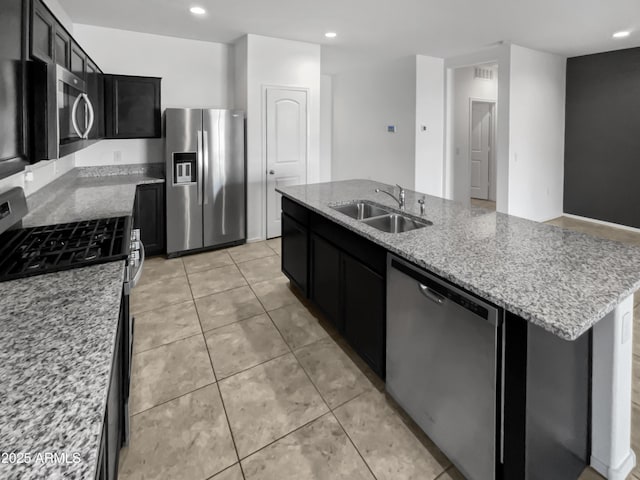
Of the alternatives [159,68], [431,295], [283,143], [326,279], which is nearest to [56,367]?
[431,295]

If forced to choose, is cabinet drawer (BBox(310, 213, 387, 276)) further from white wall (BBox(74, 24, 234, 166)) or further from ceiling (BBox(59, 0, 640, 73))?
white wall (BBox(74, 24, 234, 166))

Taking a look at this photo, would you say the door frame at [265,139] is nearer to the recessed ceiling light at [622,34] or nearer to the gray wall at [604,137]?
the recessed ceiling light at [622,34]

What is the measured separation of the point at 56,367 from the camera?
2.73ft

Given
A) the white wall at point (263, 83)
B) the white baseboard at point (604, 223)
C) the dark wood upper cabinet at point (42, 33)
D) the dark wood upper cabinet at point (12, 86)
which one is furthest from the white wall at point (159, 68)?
the white baseboard at point (604, 223)

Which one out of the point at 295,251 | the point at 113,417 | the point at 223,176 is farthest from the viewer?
the point at 223,176

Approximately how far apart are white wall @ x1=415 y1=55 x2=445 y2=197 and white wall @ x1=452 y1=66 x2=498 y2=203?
2.65 ft

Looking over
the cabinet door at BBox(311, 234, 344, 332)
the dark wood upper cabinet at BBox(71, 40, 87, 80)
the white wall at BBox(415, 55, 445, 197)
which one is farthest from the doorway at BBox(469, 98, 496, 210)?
the dark wood upper cabinet at BBox(71, 40, 87, 80)

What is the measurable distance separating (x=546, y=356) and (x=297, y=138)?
433 cm

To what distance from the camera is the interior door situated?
14.0 feet

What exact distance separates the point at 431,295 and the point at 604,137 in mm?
5834

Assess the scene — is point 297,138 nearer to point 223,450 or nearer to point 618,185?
point 223,450

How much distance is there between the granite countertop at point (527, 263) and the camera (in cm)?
111

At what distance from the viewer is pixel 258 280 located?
3.66 metres

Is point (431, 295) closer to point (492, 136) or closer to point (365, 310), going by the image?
point (365, 310)
